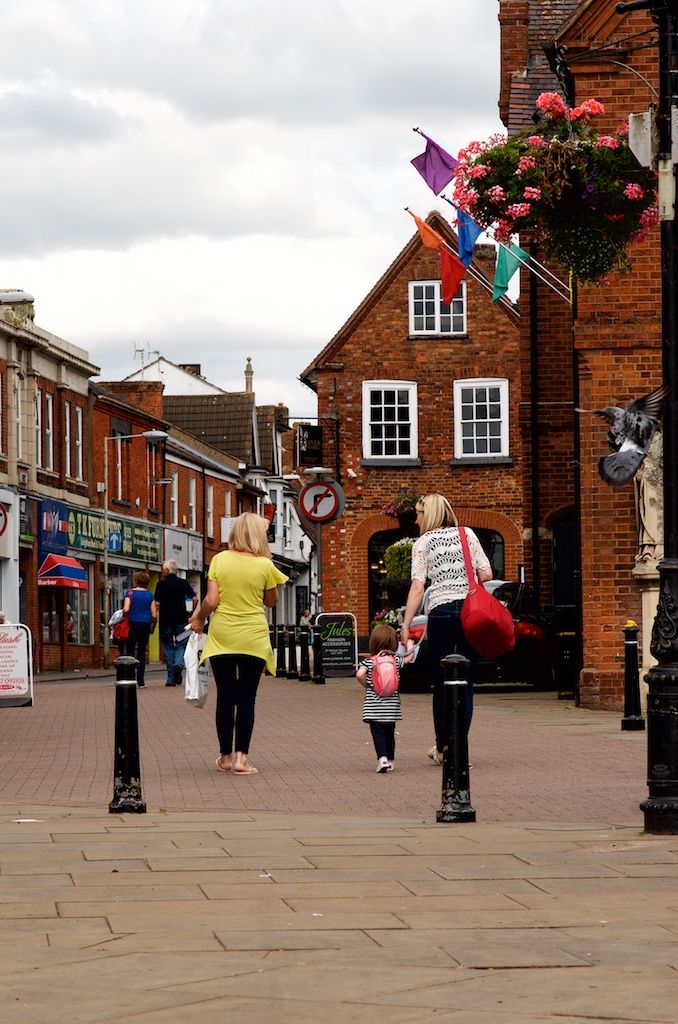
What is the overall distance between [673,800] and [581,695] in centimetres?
953

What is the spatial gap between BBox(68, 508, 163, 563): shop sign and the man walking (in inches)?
789

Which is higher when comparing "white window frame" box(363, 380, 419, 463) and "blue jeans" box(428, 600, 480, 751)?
"white window frame" box(363, 380, 419, 463)

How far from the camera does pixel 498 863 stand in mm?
7766

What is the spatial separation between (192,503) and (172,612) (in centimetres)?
3547

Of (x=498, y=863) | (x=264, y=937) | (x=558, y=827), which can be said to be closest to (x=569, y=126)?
(x=558, y=827)

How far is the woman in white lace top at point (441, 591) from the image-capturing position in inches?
469

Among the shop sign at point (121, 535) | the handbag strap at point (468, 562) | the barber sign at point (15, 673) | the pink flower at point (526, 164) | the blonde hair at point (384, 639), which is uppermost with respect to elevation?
the pink flower at point (526, 164)

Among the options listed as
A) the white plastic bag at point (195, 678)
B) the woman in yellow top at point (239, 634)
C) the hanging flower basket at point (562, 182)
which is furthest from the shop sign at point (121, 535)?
the woman in yellow top at point (239, 634)

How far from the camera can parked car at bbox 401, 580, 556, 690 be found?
21.5 meters

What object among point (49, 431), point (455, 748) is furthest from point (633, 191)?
point (49, 431)

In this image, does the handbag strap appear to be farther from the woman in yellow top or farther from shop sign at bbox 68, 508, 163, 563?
shop sign at bbox 68, 508, 163, 563

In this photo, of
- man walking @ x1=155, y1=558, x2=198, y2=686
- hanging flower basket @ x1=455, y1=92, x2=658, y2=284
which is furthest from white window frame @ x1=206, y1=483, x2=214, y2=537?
hanging flower basket @ x1=455, y1=92, x2=658, y2=284

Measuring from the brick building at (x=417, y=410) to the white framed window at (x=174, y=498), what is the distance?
17.4 metres

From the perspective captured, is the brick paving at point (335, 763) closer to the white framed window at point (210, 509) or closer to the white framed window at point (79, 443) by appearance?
the white framed window at point (79, 443)
